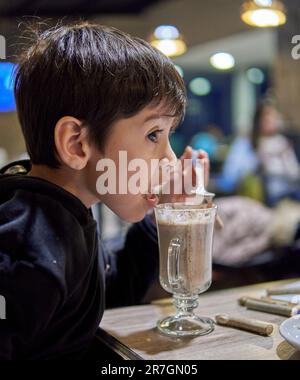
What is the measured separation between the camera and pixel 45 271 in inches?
25.7

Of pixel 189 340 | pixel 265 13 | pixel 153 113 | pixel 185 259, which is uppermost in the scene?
pixel 265 13

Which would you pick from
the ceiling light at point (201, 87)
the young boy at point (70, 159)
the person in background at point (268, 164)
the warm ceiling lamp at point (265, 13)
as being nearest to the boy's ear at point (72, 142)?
the young boy at point (70, 159)

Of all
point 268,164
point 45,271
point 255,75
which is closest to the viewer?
point 45,271

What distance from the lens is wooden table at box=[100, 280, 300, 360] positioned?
0.69 meters

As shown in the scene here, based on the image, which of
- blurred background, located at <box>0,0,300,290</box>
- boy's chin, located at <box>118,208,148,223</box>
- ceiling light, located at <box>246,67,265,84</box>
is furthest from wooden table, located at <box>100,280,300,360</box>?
ceiling light, located at <box>246,67,265,84</box>

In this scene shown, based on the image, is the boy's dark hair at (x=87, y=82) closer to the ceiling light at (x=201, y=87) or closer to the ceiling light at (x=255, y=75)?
the ceiling light at (x=255, y=75)

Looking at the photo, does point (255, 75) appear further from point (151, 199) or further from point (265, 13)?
point (151, 199)

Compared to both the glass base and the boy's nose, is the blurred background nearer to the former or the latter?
the boy's nose

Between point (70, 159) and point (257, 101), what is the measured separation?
415cm

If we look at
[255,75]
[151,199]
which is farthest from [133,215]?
[255,75]

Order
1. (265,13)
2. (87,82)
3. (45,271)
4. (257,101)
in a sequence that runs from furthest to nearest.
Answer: (257,101) < (265,13) < (87,82) < (45,271)

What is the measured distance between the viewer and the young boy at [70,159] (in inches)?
26.3

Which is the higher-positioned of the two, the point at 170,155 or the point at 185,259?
the point at 170,155
